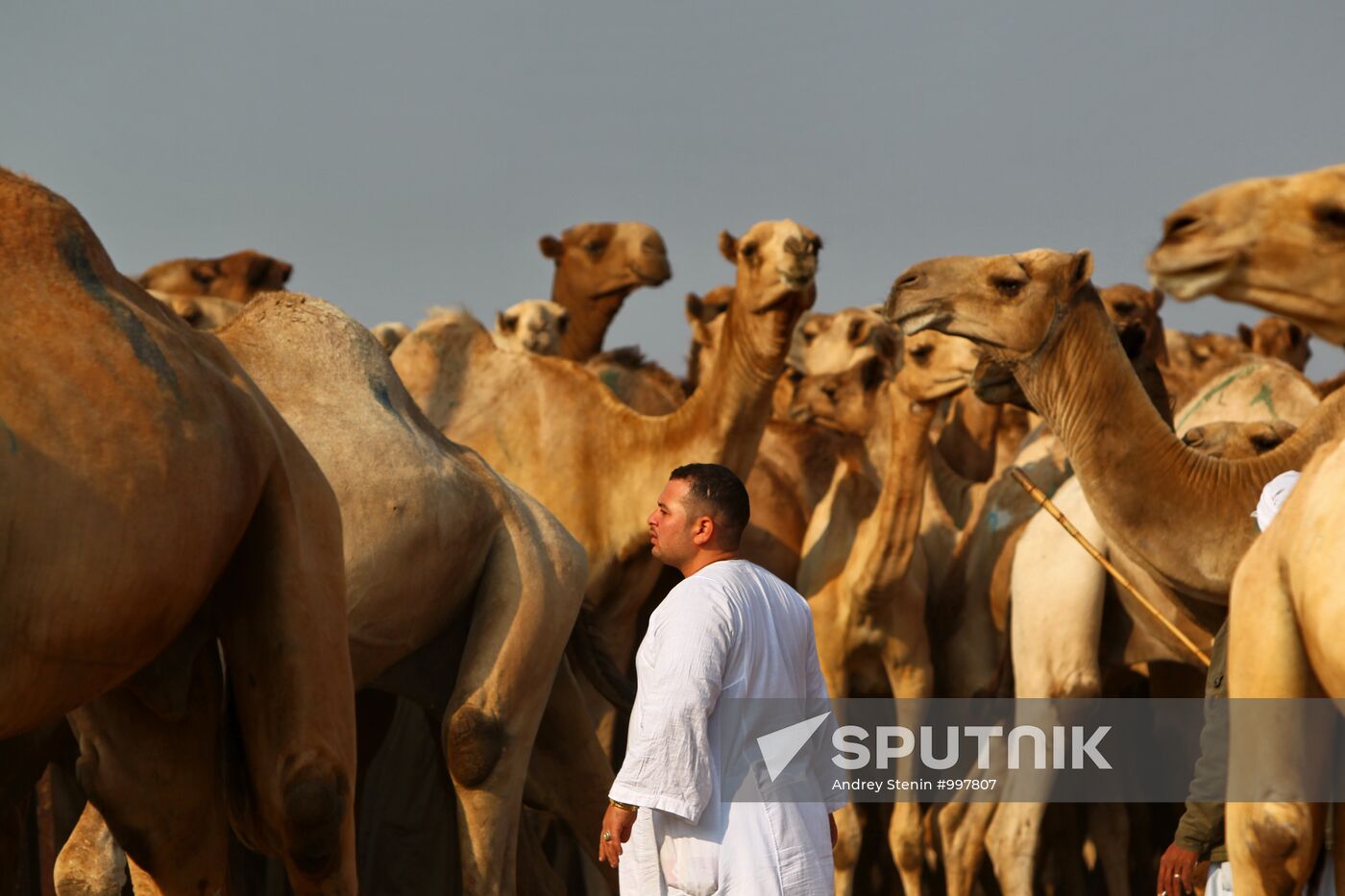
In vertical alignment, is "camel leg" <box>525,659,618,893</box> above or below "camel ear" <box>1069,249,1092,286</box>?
below

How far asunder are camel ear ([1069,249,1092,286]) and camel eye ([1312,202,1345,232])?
4.28m

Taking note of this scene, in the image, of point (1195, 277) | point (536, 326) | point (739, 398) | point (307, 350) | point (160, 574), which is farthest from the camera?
point (536, 326)

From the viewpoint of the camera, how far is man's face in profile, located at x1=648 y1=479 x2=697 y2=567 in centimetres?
471

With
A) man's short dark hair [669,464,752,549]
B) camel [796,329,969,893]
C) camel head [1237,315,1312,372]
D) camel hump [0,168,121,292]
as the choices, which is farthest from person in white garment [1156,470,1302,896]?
camel head [1237,315,1312,372]

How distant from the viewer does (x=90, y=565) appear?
3.72 metres

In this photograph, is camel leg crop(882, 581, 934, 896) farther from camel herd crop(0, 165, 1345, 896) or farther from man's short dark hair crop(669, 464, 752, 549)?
man's short dark hair crop(669, 464, 752, 549)

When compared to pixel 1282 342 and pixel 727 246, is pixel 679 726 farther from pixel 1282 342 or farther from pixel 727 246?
pixel 1282 342

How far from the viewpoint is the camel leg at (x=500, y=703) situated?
6586mm

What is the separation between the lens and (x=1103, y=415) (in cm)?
796

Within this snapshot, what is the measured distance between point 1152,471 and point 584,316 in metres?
7.28

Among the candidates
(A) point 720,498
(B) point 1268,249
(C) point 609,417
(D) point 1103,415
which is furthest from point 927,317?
(B) point 1268,249

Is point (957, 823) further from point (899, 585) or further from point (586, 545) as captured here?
point (586, 545)

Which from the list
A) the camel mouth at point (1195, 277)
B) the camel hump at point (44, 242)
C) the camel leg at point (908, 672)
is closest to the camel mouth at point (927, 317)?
the camel leg at point (908, 672)

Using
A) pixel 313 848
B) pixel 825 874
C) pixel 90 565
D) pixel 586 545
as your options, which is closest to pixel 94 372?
pixel 90 565
